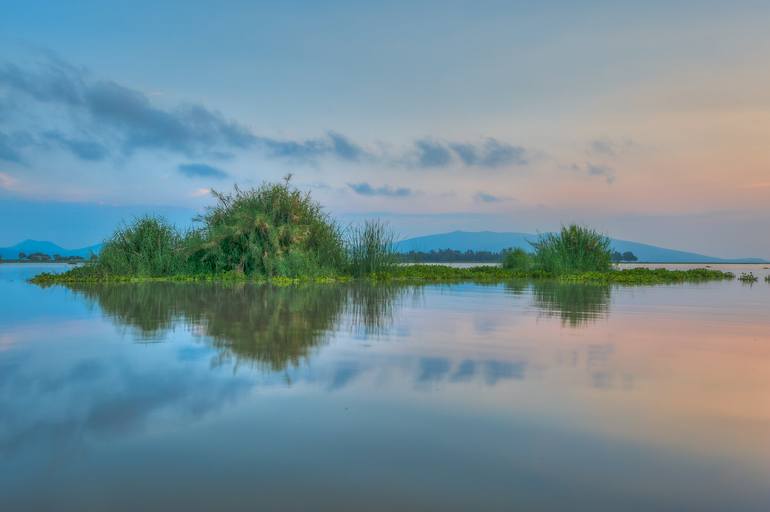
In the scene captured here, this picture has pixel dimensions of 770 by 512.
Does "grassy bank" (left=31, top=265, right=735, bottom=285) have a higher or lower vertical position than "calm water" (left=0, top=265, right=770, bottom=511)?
higher

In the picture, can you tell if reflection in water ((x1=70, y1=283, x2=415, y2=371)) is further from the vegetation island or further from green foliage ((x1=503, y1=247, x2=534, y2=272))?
green foliage ((x1=503, y1=247, x2=534, y2=272))

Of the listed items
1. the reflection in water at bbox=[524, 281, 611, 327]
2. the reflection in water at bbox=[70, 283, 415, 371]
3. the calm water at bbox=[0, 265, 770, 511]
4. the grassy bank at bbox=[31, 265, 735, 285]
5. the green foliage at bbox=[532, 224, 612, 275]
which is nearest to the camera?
the calm water at bbox=[0, 265, 770, 511]

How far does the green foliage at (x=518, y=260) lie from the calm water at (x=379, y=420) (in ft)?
52.8

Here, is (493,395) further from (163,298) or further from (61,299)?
(61,299)

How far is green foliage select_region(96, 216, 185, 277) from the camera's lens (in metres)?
15.5

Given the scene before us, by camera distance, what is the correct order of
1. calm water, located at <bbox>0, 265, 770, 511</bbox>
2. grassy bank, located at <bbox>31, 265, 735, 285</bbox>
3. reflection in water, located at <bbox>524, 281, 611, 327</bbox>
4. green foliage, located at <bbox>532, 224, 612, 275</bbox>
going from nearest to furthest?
calm water, located at <bbox>0, 265, 770, 511</bbox> < reflection in water, located at <bbox>524, 281, 611, 327</bbox> < grassy bank, located at <bbox>31, 265, 735, 285</bbox> < green foliage, located at <bbox>532, 224, 612, 275</bbox>

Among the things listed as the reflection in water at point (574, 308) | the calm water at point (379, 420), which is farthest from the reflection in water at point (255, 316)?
the reflection in water at point (574, 308)

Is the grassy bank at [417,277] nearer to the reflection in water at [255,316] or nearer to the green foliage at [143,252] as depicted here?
the green foliage at [143,252]

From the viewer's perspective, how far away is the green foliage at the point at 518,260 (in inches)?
834

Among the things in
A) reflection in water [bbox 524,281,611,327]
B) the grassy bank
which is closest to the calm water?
reflection in water [bbox 524,281,611,327]

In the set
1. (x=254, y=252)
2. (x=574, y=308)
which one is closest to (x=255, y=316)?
(x=574, y=308)

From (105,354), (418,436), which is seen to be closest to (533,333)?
(418,436)

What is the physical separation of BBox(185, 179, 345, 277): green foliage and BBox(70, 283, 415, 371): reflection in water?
500 centimetres

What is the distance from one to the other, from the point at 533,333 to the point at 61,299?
24.4 feet
